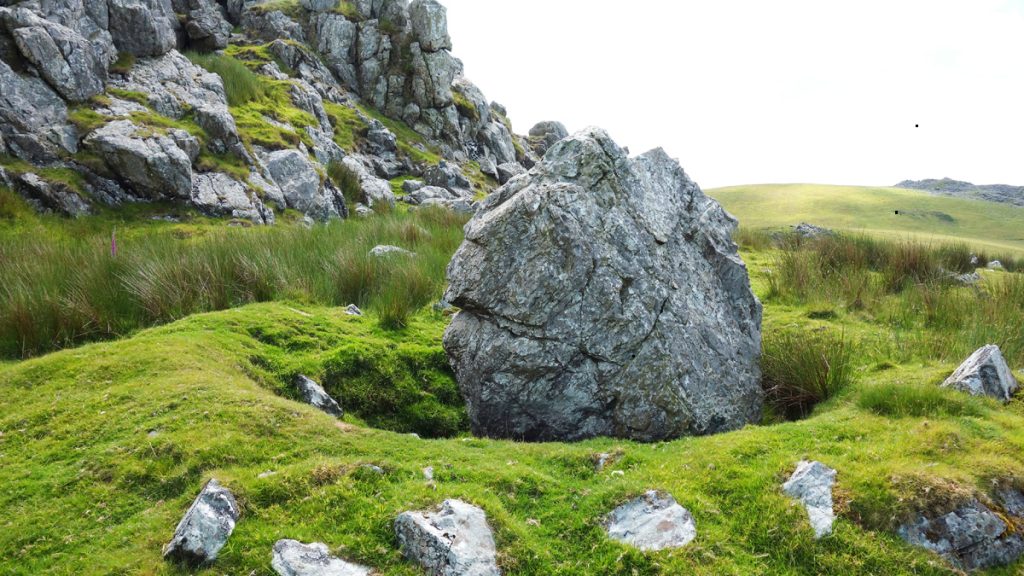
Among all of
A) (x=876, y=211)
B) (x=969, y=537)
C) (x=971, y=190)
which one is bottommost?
(x=969, y=537)

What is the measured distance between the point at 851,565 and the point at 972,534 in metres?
0.85

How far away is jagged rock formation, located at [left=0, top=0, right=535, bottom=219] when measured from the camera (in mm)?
14672

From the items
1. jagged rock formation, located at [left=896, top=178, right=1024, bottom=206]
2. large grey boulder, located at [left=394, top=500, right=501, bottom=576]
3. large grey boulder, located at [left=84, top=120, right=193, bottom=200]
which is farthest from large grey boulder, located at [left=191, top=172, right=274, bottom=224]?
jagged rock formation, located at [left=896, top=178, right=1024, bottom=206]

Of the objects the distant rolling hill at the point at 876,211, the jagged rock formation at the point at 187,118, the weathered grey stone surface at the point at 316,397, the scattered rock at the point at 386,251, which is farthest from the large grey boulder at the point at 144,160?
the distant rolling hill at the point at 876,211

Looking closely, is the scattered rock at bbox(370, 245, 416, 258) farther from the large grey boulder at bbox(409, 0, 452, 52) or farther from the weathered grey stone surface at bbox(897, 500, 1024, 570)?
the large grey boulder at bbox(409, 0, 452, 52)

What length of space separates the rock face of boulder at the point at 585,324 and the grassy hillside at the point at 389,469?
0.59 m

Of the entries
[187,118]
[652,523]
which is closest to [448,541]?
[652,523]

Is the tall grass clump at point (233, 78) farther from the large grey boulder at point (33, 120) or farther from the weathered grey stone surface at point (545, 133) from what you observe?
the weathered grey stone surface at point (545, 133)

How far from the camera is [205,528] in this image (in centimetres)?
331

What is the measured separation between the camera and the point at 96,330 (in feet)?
23.0

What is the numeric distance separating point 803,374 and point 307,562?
17.3 feet

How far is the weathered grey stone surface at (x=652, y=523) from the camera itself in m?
3.63

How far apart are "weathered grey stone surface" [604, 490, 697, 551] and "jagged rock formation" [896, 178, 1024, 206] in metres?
98.3

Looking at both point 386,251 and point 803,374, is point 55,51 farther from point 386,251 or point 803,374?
point 803,374
